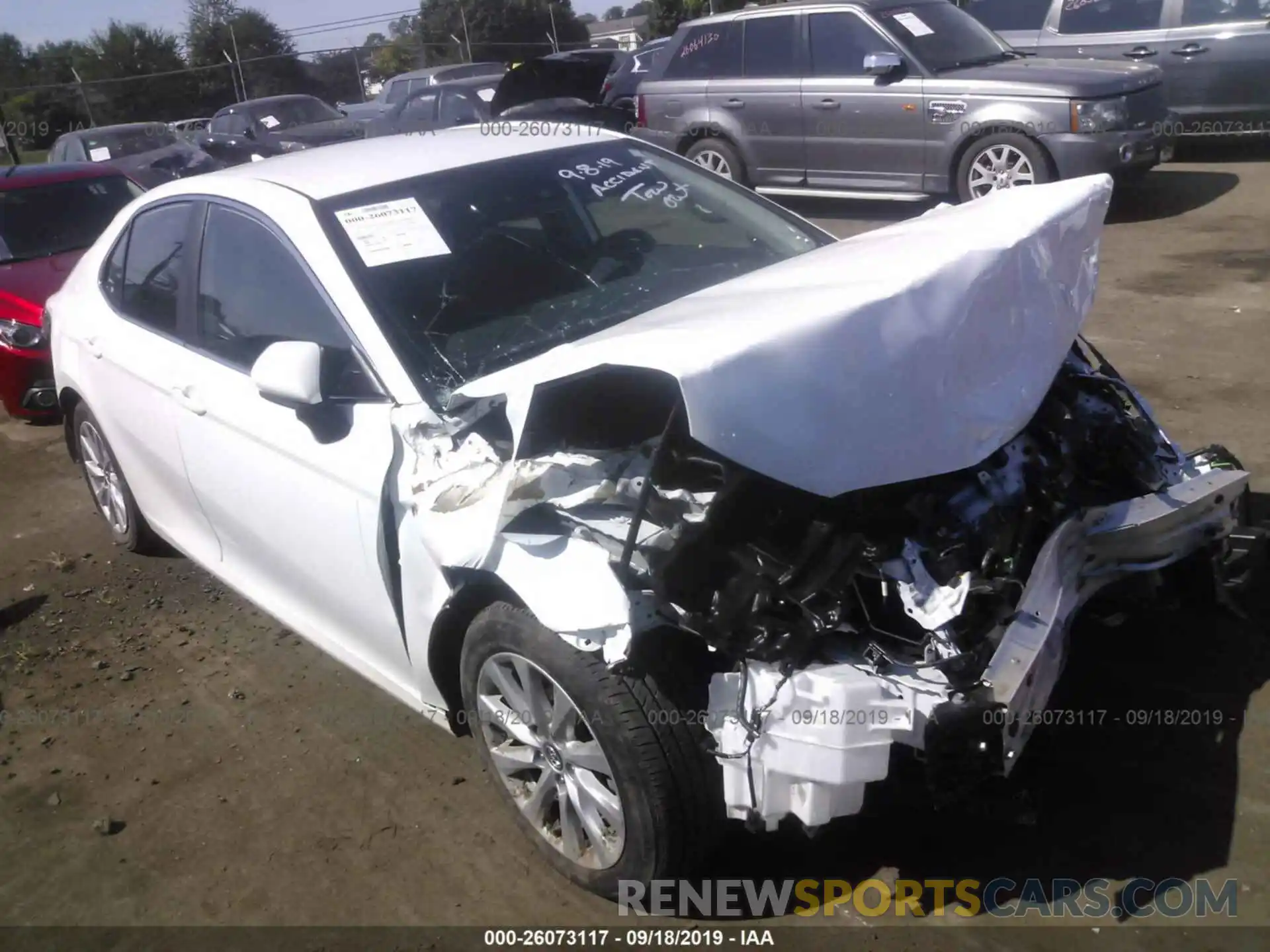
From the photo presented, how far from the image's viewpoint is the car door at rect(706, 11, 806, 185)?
10.1 m

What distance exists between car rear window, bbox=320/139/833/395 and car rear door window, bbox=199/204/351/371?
18 centimetres

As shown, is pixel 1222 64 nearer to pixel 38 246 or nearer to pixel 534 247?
pixel 534 247

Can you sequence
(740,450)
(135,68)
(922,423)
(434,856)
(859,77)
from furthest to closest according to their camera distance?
(135,68), (859,77), (434,856), (922,423), (740,450)

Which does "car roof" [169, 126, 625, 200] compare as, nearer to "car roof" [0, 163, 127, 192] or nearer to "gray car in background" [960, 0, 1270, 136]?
"car roof" [0, 163, 127, 192]

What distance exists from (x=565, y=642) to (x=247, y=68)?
32459 millimetres

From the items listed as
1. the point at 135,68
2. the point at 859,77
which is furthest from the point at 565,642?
the point at 135,68

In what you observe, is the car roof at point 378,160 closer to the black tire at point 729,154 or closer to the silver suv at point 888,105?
the silver suv at point 888,105

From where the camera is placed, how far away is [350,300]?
312 centimetres

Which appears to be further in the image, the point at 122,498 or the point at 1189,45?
the point at 1189,45

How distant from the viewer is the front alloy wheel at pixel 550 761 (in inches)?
106

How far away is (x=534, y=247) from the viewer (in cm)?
352

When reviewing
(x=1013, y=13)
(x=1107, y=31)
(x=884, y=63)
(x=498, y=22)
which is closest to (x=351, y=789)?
(x=884, y=63)

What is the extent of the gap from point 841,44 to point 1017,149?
6.34ft

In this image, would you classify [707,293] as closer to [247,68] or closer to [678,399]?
[678,399]
